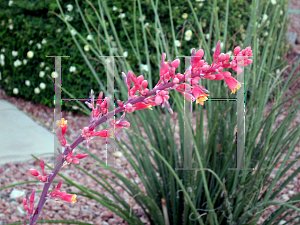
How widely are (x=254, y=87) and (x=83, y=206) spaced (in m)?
1.00

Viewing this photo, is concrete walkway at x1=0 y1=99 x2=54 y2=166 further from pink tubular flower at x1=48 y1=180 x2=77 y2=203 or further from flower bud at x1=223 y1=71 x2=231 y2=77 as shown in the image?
flower bud at x1=223 y1=71 x2=231 y2=77

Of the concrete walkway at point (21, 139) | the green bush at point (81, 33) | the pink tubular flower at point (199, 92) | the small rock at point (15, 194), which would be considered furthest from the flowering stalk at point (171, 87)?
the green bush at point (81, 33)

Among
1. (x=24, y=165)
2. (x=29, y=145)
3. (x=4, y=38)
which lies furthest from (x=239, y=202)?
(x=4, y=38)

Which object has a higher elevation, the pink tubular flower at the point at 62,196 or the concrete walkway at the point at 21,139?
the pink tubular flower at the point at 62,196

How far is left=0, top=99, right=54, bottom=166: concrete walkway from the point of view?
2000 millimetres

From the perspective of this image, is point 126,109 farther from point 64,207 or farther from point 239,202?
point 64,207

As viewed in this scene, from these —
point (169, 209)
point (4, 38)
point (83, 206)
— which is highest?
point (4, 38)

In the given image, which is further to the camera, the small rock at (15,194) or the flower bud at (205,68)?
the small rock at (15,194)

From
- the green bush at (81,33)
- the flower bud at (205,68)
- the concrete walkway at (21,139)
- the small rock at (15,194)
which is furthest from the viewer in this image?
the green bush at (81,33)

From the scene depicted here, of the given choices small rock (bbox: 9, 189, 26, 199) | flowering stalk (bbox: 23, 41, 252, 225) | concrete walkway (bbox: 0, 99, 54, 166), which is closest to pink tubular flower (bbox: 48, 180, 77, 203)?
flowering stalk (bbox: 23, 41, 252, 225)

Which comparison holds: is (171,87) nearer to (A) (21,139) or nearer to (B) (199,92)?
(B) (199,92)

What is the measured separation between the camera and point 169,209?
1170mm

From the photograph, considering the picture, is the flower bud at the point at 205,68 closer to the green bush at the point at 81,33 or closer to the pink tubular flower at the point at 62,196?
the pink tubular flower at the point at 62,196

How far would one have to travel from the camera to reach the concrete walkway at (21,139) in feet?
6.56
